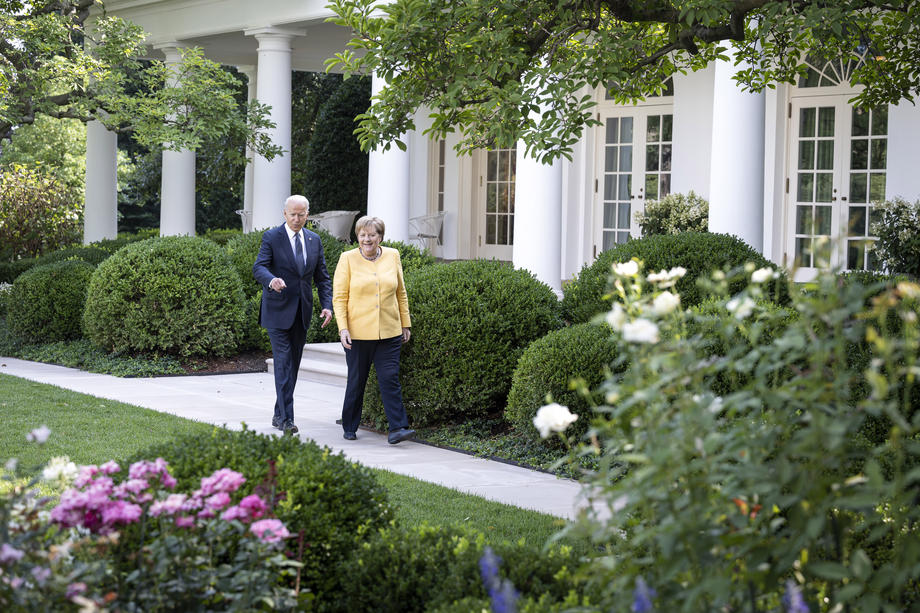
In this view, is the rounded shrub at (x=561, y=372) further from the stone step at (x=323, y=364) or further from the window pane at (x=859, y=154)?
the window pane at (x=859, y=154)

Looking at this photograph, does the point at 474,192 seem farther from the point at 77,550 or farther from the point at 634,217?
the point at 77,550

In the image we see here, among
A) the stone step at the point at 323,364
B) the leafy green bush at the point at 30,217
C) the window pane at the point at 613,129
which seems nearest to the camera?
the stone step at the point at 323,364

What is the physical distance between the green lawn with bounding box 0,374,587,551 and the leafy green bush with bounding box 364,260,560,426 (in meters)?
1.73

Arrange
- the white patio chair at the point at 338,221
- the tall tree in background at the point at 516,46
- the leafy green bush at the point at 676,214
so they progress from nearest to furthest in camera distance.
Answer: the tall tree in background at the point at 516,46 < the leafy green bush at the point at 676,214 < the white patio chair at the point at 338,221

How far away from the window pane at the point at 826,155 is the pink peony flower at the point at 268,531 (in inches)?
549

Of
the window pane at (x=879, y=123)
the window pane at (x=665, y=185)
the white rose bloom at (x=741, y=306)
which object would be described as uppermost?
the window pane at (x=879, y=123)

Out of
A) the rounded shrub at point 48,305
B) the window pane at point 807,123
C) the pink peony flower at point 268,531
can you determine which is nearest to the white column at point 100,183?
the rounded shrub at point 48,305

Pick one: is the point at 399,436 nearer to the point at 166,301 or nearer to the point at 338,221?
the point at 166,301

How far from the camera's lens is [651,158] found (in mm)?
17641

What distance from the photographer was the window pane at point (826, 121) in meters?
15.2

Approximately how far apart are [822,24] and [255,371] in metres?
8.66

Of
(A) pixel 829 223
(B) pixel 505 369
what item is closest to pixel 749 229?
(B) pixel 505 369

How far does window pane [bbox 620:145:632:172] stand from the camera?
59.0 ft

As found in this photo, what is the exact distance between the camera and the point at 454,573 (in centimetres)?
346
